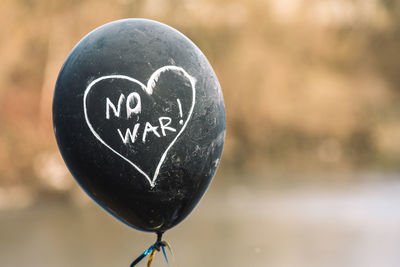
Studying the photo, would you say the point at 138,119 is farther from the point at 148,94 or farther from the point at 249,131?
the point at 249,131

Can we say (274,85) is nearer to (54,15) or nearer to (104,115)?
(54,15)

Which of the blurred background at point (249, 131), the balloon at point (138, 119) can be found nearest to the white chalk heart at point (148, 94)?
the balloon at point (138, 119)

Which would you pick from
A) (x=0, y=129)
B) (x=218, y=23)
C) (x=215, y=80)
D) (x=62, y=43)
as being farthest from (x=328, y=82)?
(x=215, y=80)

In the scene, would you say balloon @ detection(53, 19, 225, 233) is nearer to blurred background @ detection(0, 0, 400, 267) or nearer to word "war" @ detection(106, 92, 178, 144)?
word "war" @ detection(106, 92, 178, 144)

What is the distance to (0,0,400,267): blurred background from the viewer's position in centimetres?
754

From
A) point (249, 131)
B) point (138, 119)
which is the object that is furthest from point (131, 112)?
point (249, 131)

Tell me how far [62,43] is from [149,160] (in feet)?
32.4

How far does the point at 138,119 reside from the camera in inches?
66.9

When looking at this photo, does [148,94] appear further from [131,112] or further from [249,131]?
[249,131]

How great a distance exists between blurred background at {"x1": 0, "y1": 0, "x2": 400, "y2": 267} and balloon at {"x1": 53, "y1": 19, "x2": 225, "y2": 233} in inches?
186

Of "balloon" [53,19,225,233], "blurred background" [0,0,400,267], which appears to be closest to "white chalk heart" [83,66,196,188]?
"balloon" [53,19,225,233]

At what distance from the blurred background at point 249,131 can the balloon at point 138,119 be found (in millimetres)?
4722

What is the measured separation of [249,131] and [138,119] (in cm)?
1277

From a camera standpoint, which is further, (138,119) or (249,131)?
(249,131)
